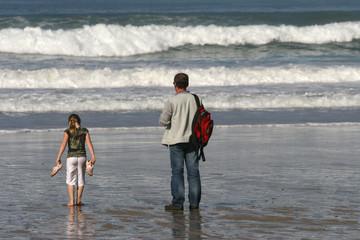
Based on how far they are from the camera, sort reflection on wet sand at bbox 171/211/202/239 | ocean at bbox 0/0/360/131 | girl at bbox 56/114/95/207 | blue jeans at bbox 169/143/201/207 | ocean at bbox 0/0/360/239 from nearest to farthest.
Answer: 1. reflection on wet sand at bbox 171/211/202/239
2. ocean at bbox 0/0/360/239
3. blue jeans at bbox 169/143/201/207
4. girl at bbox 56/114/95/207
5. ocean at bbox 0/0/360/131

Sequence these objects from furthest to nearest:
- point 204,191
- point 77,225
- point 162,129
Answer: point 162,129 < point 204,191 < point 77,225

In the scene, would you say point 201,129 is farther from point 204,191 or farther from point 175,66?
point 175,66

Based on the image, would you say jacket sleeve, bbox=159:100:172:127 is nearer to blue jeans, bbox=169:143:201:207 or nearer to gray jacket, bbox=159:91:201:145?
gray jacket, bbox=159:91:201:145

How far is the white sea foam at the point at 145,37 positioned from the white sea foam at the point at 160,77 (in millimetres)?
8781

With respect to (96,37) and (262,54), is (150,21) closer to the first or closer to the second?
(96,37)

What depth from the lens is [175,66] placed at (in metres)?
29.6

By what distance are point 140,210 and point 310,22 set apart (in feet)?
125

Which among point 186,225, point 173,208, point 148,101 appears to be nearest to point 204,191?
point 173,208

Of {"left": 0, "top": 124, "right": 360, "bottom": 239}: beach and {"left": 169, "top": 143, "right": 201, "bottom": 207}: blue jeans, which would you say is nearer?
{"left": 0, "top": 124, "right": 360, "bottom": 239}: beach

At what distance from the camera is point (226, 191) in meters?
8.62

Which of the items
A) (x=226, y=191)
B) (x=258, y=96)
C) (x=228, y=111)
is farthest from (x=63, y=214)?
(x=258, y=96)

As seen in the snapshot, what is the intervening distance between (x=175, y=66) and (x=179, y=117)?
22.1 metres

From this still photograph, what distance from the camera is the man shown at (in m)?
7.62

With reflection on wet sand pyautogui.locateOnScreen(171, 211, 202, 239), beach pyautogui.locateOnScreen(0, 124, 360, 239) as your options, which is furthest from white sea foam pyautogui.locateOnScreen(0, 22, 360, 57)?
reflection on wet sand pyautogui.locateOnScreen(171, 211, 202, 239)
